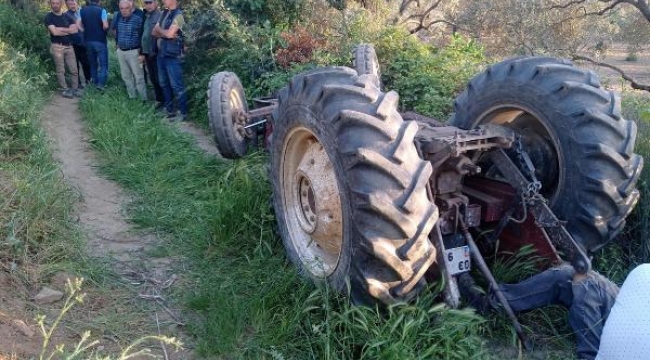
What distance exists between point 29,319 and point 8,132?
3098mm

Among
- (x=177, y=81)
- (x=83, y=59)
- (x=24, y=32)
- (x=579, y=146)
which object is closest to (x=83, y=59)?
(x=83, y=59)

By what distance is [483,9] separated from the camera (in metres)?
17.6

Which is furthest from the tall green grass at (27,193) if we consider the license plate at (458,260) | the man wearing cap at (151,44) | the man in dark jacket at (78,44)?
the man in dark jacket at (78,44)

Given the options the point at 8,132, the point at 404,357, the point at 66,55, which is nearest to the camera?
the point at 404,357

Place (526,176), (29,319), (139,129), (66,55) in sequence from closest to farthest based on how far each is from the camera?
1. (29,319)
2. (526,176)
3. (139,129)
4. (66,55)

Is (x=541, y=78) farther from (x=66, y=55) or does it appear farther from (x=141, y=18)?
(x=66, y=55)

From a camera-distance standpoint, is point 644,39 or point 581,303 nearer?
point 581,303

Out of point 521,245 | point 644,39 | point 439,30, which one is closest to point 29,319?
point 521,245

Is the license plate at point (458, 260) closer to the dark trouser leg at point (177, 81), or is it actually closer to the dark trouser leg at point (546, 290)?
the dark trouser leg at point (546, 290)

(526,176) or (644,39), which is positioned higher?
(526,176)

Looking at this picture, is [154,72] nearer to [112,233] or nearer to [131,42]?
[131,42]

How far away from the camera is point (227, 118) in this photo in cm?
618

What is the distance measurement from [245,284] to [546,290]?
6.22 ft

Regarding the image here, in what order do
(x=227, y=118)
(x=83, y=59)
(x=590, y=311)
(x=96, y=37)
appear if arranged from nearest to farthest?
(x=590, y=311) < (x=227, y=118) < (x=96, y=37) < (x=83, y=59)
